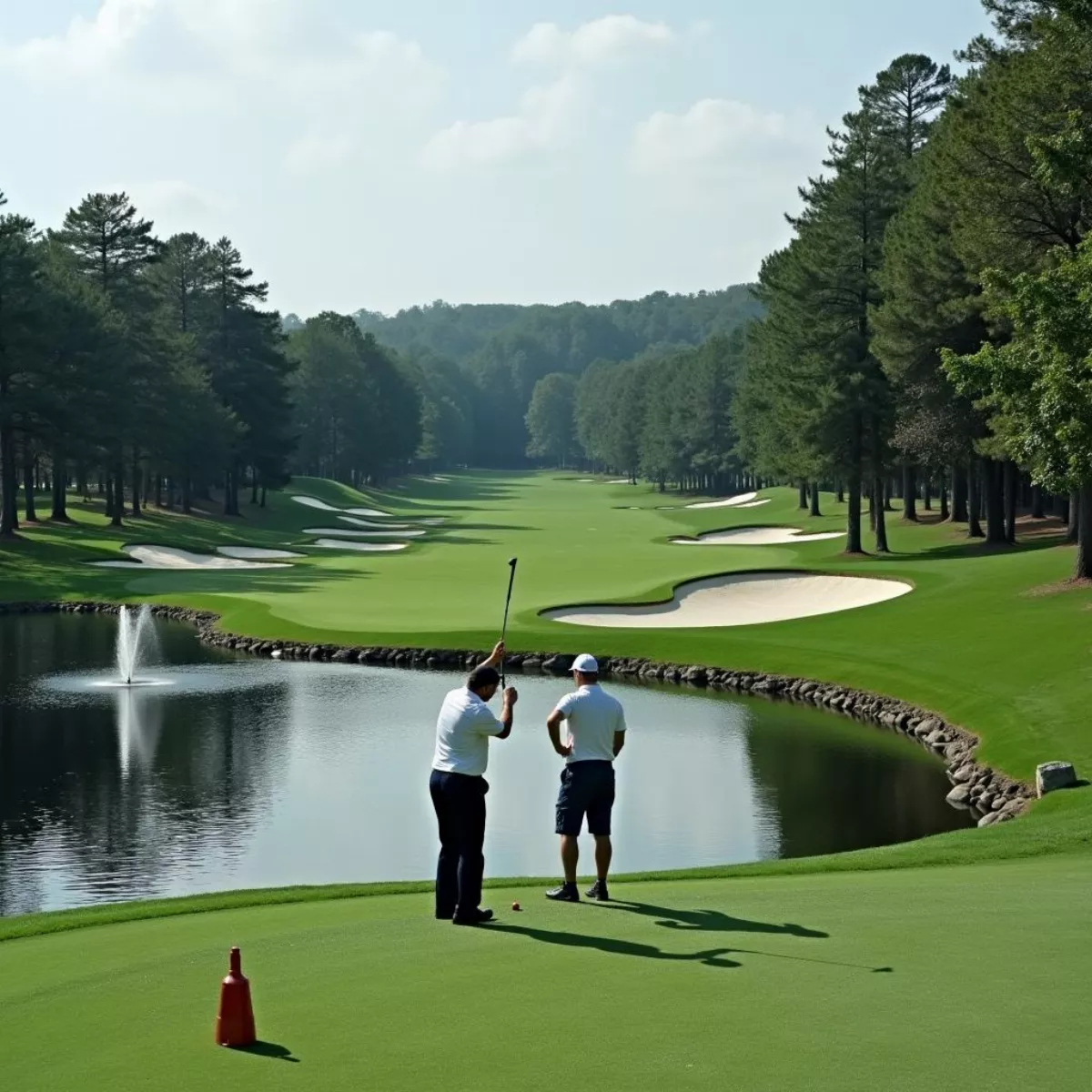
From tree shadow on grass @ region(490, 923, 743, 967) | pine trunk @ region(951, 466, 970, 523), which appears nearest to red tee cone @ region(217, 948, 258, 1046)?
tree shadow on grass @ region(490, 923, 743, 967)

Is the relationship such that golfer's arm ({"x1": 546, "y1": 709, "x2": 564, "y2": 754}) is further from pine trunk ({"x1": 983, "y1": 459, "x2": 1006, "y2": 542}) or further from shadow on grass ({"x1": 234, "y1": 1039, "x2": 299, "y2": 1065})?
pine trunk ({"x1": 983, "y1": 459, "x2": 1006, "y2": 542})

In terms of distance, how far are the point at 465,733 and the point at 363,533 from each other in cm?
8905

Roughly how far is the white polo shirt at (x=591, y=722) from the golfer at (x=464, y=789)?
1.16 meters

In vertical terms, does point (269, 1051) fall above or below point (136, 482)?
below

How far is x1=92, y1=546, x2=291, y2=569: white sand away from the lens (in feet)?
234

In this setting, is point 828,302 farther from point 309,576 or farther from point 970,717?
point 970,717

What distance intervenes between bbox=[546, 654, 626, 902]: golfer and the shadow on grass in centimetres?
535

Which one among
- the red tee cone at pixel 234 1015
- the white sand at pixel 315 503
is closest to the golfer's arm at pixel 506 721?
the red tee cone at pixel 234 1015

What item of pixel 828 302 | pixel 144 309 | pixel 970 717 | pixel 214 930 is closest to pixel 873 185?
pixel 828 302

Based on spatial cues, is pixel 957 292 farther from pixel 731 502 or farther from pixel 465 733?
pixel 731 502

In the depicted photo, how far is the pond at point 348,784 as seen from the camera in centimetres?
2236

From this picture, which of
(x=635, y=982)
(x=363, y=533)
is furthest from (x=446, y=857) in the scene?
(x=363, y=533)

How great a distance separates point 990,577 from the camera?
45.7 m

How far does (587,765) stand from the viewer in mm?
14344
